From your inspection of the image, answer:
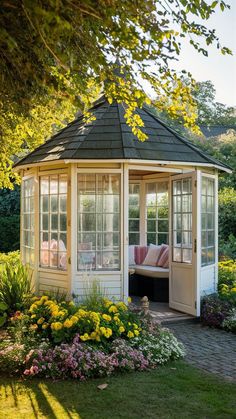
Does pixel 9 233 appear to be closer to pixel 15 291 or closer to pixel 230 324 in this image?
pixel 15 291

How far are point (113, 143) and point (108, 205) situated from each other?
1028mm

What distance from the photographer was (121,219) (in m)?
8.28

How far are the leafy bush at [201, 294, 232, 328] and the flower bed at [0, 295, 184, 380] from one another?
1.63 m

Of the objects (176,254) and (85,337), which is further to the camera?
(176,254)

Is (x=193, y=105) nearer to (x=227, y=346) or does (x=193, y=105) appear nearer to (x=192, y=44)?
(x=192, y=44)

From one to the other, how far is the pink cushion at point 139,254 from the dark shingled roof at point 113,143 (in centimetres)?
287

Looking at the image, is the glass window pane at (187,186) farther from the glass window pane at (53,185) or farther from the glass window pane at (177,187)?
the glass window pane at (53,185)

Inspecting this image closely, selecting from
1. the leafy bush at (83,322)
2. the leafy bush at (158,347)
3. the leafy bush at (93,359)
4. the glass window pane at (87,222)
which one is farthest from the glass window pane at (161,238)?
the leafy bush at (93,359)

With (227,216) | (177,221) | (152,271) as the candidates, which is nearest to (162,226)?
(152,271)

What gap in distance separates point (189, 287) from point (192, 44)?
5.30 metres

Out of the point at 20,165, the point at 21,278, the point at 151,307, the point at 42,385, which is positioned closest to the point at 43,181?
the point at 20,165

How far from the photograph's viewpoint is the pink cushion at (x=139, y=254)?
11.1m

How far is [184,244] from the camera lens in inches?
353

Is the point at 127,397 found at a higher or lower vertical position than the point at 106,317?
lower
